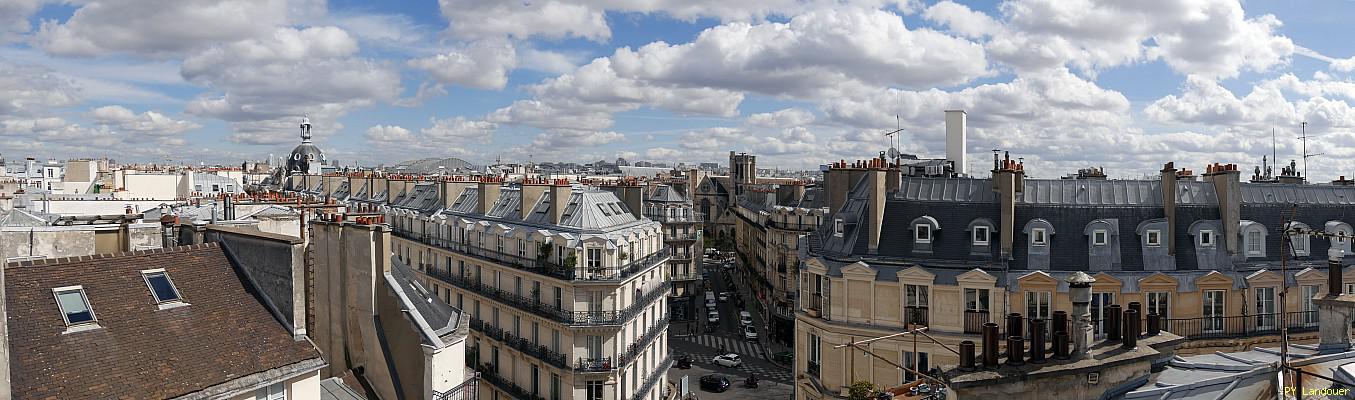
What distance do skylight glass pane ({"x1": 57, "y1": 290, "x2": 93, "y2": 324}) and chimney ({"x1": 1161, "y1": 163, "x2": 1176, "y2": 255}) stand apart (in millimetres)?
27019

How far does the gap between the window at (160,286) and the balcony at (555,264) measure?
791 inches

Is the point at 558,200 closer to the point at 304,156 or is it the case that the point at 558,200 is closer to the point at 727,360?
the point at 727,360

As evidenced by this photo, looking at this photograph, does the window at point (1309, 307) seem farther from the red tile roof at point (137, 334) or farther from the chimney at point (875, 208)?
the red tile roof at point (137, 334)

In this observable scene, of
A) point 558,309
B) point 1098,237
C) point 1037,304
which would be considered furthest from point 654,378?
point 1098,237

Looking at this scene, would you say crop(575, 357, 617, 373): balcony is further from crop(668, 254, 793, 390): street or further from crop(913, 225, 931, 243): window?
crop(913, 225, 931, 243): window

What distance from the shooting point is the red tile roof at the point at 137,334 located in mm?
A: 11766

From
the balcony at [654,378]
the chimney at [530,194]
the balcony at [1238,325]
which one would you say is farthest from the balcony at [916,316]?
the chimney at [530,194]

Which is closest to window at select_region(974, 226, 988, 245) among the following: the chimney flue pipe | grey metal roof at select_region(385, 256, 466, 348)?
the chimney flue pipe

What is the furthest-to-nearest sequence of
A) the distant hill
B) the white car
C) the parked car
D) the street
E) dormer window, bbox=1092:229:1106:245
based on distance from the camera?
the distant hill < the white car < the street < the parked car < dormer window, bbox=1092:229:1106:245

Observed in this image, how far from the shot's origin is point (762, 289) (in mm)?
65312

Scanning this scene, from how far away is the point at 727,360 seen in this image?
50406mm

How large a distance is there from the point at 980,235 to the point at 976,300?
233cm

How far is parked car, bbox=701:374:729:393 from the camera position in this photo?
45062 mm

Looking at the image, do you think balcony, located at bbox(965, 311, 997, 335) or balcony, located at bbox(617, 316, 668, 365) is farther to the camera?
balcony, located at bbox(617, 316, 668, 365)
